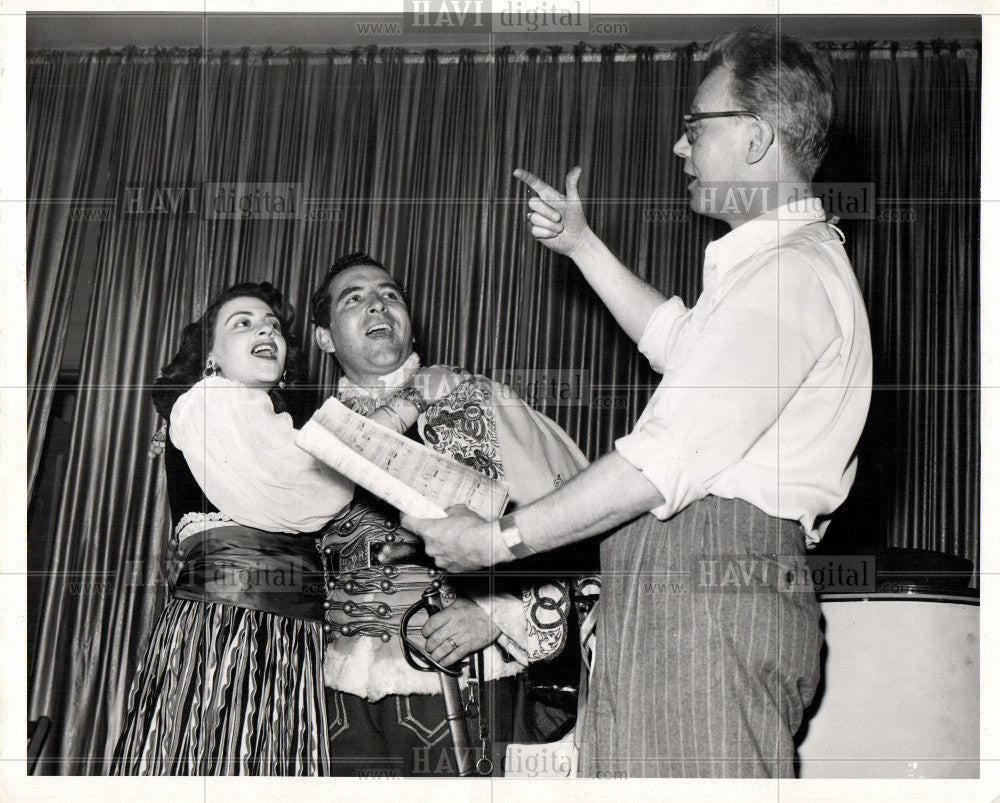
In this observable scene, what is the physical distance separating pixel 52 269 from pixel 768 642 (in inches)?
74.4

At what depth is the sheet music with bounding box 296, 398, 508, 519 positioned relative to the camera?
6.01 feet

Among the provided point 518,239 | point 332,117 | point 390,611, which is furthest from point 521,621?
point 332,117

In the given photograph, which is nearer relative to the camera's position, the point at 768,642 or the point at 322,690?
the point at 768,642

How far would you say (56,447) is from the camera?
2582mm

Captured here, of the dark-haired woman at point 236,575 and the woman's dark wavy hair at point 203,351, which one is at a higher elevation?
the woman's dark wavy hair at point 203,351

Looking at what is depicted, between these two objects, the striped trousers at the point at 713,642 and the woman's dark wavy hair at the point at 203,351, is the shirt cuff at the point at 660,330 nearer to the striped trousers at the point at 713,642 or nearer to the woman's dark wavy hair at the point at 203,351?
the striped trousers at the point at 713,642

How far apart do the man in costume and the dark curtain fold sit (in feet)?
1.09

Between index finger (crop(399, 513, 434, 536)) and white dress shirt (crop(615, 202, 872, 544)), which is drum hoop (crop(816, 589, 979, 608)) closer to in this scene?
white dress shirt (crop(615, 202, 872, 544))

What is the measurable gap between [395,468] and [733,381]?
0.59m

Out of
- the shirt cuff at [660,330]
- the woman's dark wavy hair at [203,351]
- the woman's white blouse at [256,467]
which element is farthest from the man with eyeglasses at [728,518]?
the woman's dark wavy hair at [203,351]

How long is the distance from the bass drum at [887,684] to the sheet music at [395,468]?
718 millimetres

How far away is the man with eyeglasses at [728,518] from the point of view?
1630 mm

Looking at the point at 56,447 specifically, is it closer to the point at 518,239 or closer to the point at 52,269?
the point at 52,269

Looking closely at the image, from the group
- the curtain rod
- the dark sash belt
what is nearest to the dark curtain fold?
the curtain rod
